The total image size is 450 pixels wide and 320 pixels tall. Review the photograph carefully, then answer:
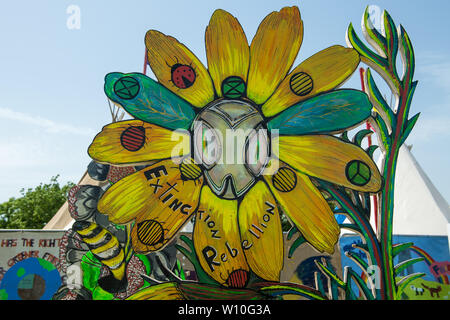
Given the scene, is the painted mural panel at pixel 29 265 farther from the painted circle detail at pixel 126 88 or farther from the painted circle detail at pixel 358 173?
the painted circle detail at pixel 358 173

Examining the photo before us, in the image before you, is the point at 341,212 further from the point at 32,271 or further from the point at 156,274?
the point at 32,271

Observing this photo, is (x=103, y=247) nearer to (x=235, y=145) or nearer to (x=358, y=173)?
(x=235, y=145)

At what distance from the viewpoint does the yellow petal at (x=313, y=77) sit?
525 cm

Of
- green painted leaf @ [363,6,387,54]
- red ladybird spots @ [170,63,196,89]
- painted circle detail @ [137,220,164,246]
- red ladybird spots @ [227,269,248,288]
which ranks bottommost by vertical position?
red ladybird spots @ [227,269,248,288]

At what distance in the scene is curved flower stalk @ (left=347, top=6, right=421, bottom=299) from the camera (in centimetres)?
487

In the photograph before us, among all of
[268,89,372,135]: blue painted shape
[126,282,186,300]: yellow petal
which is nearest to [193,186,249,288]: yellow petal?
[126,282,186,300]: yellow petal

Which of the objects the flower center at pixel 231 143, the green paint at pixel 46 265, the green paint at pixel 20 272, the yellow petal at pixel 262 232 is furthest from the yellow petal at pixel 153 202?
the green paint at pixel 20 272

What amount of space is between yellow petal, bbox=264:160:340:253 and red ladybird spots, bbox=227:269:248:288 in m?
0.98

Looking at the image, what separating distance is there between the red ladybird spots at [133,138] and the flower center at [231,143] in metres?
0.75

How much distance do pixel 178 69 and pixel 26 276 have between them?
5734 millimetres

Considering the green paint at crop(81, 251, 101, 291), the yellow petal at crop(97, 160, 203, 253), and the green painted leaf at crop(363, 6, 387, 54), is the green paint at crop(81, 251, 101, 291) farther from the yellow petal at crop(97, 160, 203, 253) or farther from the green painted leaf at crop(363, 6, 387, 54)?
the green painted leaf at crop(363, 6, 387, 54)

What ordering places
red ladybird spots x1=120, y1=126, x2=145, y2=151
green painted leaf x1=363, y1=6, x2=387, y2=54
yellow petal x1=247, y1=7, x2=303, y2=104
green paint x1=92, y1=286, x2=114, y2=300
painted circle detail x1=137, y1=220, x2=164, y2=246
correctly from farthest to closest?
green painted leaf x1=363, y1=6, x2=387, y2=54 < yellow petal x1=247, y1=7, x2=303, y2=104 < red ladybird spots x1=120, y1=126, x2=145, y2=151 < green paint x1=92, y1=286, x2=114, y2=300 < painted circle detail x1=137, y1=220, x2=164, y2=246

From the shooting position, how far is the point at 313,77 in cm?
532

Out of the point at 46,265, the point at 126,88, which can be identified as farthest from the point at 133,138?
the point at 46,265
